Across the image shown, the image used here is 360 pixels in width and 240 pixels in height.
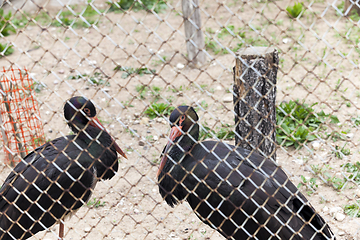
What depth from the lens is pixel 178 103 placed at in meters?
5.56

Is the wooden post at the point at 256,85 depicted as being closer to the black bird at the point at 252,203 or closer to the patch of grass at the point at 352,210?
the black bird at the point at 252,203

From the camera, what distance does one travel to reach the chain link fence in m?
2.22

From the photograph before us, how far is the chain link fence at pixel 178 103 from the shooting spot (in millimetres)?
2223

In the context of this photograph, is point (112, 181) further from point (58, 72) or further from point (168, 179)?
point (58, 72)

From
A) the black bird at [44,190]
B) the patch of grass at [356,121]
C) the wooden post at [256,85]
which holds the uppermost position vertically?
the wooden post at [256,85]

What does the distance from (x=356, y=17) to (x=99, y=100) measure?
16.0 ft

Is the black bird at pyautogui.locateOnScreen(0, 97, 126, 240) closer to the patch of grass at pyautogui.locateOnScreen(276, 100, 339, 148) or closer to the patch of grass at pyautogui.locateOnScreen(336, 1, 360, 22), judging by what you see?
the patch of grass at pyautogui.locateOnScreen(276, 100, 339, 148)

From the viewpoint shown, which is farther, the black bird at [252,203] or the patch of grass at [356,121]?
the patch of grass at [356,121]

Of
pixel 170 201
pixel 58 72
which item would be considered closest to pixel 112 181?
pixel 170 201

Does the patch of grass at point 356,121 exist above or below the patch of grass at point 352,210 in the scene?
above

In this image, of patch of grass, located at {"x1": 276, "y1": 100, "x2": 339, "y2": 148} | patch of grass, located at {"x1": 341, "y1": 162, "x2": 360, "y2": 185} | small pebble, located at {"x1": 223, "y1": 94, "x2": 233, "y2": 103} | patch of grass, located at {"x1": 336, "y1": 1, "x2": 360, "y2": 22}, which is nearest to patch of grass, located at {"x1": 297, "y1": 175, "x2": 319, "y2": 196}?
patch of grass, located at {"x1": 341, "y1": 162, "x2": 360, "y2": 185}

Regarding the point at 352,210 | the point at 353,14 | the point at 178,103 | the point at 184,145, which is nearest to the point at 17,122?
the point at 184,145

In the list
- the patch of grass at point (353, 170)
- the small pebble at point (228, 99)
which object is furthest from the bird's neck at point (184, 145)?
the small pebble at point (228, 99)

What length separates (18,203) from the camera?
315 centimetres
